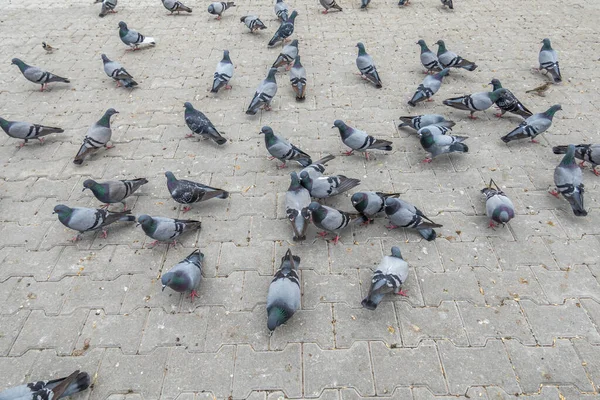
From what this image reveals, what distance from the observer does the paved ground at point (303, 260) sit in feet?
10.5

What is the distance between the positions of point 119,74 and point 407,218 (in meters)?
5.76

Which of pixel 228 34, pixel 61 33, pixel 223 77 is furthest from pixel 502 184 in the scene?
pixel 61 33

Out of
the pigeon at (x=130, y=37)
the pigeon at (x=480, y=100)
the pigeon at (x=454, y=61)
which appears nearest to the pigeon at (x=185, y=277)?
the pigeon at (x=480, y=100)

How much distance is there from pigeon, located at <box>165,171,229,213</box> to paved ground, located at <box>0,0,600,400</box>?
239mm

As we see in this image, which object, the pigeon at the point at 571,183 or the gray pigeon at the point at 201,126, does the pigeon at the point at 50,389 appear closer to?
the gray pigeon at the point at 201,126

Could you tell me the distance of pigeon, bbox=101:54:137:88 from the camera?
6.73 m

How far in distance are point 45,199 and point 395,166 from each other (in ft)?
15.4

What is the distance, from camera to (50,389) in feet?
9.35

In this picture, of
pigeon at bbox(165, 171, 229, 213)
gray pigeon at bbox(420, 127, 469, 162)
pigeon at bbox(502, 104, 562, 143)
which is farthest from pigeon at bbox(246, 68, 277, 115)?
pigeon at bbox(502, 104, 562, 143)

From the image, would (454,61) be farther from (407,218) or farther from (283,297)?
(283,297)

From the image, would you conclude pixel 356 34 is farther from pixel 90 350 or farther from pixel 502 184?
pixel 90 350

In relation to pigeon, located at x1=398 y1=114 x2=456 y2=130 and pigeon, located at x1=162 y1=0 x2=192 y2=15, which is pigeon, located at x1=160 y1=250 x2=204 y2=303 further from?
pigeon, located at x1=162 y1=0 x2=192 y2=15

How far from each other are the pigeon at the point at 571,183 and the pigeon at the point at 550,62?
2.95m

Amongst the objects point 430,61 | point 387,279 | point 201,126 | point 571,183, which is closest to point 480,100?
point 430,61
